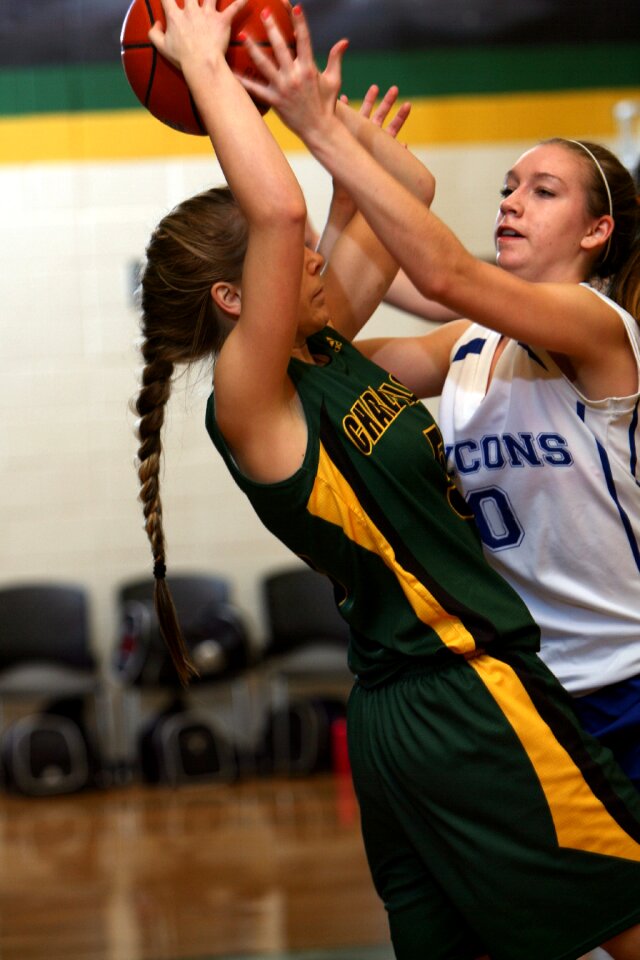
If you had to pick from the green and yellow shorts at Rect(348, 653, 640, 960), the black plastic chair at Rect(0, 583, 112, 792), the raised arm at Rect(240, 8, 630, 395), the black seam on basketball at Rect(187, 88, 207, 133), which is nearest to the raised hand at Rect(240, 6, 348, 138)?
Result: the raised arm at Rect(240, 8, 630, 395)

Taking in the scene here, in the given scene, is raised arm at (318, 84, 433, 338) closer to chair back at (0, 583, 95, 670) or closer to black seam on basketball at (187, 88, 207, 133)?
black seam on basketball at (187, 88, 207, 133)

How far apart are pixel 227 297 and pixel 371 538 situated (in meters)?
0.45

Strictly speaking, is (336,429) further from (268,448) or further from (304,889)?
(304,889)

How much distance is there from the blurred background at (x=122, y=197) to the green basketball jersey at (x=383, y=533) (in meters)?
4.29

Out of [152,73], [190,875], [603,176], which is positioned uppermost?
[152,73]

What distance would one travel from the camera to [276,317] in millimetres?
1851

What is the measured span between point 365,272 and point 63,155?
437cm

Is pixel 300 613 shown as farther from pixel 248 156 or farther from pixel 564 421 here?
pixel 248 156

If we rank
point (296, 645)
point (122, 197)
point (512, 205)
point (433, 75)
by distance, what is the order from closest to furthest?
point (512, 205) < point (296, 645) < point (122, 197) < point (433, 75)

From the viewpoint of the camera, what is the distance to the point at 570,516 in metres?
2.17

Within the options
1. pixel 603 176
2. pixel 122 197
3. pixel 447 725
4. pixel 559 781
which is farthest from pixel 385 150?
pixel 122 197

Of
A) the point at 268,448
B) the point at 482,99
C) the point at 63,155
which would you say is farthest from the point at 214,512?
the point at 268,448

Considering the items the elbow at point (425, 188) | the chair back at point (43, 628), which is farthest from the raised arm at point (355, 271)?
the chair back at point (43, 628)

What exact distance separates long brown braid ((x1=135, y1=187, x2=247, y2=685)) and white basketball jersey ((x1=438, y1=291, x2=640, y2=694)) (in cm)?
50
